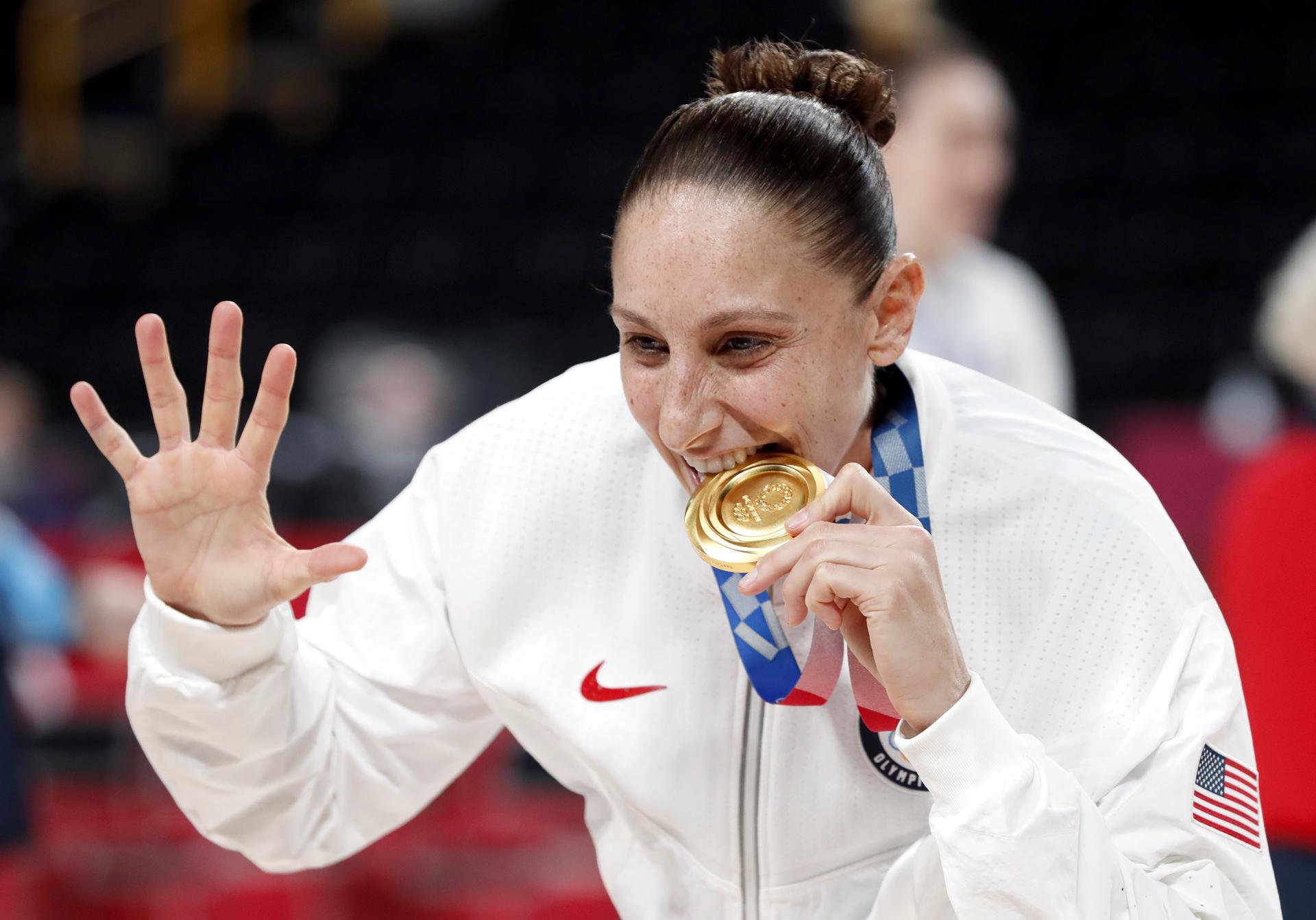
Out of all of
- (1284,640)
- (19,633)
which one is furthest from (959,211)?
(19,633)

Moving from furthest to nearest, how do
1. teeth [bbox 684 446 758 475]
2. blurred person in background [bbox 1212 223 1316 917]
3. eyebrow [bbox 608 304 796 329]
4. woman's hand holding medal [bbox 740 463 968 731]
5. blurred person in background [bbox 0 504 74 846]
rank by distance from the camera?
1. blurred person in background [bbox 0 504 74 846]
2. blurred person in background [bbox 1212 223 1316 917]
3. teeth [bbox 684 446 758 475]
4. eyebrow [bbox 608 304 796 329]
5. woman's hand holding medal [bbox 740 463 968 731]

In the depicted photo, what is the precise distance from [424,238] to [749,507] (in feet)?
27.1

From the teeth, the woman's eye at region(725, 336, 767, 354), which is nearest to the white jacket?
the teeth

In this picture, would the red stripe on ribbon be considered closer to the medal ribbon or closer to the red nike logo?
the medal ribbon

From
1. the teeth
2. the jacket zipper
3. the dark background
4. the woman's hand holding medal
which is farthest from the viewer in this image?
the dark background

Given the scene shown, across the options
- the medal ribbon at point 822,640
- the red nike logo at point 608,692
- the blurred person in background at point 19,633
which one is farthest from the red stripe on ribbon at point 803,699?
the blurred person in background at point 19,633

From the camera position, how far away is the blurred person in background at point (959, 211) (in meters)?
3.72

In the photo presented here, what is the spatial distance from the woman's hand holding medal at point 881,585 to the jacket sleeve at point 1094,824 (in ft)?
0.13

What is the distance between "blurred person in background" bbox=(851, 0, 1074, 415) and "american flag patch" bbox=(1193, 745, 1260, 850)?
1.92 meters

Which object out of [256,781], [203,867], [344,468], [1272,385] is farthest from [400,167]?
[256,781]

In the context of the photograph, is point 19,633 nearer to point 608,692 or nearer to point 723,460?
point 608,692

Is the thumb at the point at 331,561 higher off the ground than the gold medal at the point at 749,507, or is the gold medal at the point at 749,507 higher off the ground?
the gold medal at the point at 749,507

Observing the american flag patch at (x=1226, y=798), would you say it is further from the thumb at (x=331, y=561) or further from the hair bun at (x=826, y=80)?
the thumb at (x=331, y=561)

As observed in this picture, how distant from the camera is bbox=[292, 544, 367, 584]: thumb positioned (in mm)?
1850
